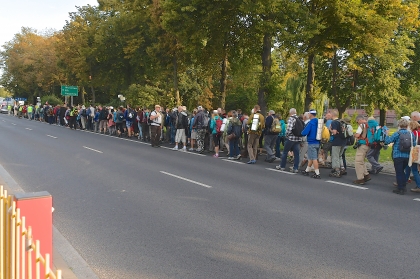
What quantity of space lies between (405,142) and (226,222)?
507cm

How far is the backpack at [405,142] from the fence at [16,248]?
842 centimetres

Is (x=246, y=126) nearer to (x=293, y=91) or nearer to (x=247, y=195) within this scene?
(x=247, y=195)

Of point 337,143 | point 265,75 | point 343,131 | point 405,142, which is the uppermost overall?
point 265,75

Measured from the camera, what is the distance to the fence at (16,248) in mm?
2574

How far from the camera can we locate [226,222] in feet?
22.0

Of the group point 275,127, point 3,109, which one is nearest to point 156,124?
point 275,127

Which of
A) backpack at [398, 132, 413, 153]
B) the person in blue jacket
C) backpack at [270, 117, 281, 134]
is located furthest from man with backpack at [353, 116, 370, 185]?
backpack at [270, 117, 281, 134]

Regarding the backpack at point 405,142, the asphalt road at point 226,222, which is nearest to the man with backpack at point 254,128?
the asphalt road at point 226,222

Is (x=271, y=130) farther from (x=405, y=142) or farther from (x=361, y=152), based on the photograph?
(x=405, y=142)

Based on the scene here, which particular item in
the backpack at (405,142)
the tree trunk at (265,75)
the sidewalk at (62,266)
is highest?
the tree trunk at (265,75)

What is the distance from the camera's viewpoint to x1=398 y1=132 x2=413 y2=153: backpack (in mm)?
9430

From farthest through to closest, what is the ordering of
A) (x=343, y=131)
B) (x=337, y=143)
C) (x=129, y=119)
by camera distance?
(x=129, y=119) → (x=337, y=143) → (x=343, y=131)

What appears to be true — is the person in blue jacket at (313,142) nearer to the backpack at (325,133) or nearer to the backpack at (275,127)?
the backpack at (325,133)

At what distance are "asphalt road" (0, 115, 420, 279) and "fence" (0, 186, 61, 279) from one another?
5.16ft
